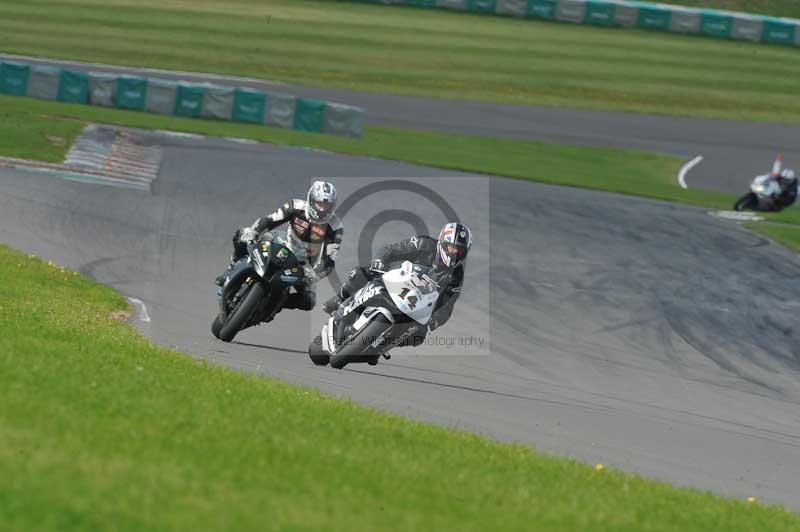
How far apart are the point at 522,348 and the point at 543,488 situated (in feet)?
26.3

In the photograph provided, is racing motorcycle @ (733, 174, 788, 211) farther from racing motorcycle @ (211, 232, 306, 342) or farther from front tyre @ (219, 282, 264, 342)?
front tyre @ (219, 282, 264, 342)

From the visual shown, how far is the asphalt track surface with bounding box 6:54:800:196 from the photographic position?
41281 millimetres

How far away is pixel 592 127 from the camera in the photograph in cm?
4419

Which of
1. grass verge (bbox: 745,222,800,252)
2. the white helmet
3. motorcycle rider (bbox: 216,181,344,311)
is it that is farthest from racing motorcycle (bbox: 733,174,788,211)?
the white helmet

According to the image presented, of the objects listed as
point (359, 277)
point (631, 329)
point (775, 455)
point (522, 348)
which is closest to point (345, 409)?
point (359, 277)

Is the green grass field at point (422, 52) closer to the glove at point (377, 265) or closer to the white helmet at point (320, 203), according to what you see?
the white helmet at point (320, 203)

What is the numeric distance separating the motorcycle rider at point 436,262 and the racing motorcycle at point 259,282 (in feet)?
2.36

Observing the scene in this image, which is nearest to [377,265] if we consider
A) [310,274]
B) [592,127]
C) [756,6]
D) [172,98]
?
[310,274]

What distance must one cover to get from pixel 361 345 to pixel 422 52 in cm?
3959

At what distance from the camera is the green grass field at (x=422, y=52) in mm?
47812

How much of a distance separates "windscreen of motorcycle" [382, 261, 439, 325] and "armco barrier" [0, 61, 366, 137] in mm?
24122

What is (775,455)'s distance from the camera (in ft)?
41.8

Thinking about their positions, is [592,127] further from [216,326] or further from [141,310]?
[216,326]

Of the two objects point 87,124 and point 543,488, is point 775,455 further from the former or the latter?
point 87,124
